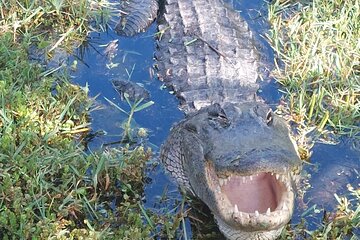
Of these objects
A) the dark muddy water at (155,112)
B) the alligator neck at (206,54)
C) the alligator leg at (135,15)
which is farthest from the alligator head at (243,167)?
the alligator leg at (135,15)

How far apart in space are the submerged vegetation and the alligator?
257 mm

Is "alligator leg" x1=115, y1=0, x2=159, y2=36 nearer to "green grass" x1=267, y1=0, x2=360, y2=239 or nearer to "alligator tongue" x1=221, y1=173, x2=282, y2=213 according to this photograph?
"green grass" x1=267, y1=0, x2=360, y2=239

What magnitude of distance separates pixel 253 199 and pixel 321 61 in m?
1.77

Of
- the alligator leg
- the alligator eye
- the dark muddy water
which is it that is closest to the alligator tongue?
the alligator eye

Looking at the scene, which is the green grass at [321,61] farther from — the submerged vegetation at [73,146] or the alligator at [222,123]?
the alligator at [222,123]

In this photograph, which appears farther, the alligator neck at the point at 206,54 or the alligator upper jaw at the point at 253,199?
the alligator neck at the point at 206,54

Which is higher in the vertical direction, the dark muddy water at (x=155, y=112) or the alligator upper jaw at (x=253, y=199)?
the alligator upper jaw at (x=253, y=199)

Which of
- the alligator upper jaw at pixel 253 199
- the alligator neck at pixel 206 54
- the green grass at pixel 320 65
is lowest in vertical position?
the green grass at pixel 320 65

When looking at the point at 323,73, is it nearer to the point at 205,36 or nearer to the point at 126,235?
the point at 205,36

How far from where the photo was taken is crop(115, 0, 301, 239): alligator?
355 cm

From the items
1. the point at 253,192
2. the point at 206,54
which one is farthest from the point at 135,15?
the point at 253,192

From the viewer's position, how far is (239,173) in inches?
138

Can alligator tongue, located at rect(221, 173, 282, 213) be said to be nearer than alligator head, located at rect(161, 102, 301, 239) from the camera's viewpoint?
No

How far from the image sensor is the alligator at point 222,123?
11.6ft
